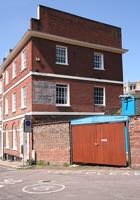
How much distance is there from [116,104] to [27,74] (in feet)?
28.5

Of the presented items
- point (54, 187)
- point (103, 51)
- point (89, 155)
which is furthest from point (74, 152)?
point (103, 51)

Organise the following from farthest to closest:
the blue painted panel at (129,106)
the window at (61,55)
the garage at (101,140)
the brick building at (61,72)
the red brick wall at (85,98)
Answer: the window at (61,55), the red brick wall at (85,98), the brick building at (61,72), the blue painted panel at (129,106), the garage at (101,140)

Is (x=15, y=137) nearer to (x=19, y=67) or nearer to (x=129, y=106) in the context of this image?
(x=19, y=67)

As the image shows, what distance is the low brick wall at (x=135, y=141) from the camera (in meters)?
14.7

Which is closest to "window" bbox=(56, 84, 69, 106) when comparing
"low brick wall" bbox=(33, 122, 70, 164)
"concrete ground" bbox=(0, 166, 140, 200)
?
"low brick wall" bbox=(33, 122, 70, 164)

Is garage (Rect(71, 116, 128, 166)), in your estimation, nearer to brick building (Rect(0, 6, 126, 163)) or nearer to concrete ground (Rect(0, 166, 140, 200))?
concrete ground (Rect(0, 166, 140, 200))

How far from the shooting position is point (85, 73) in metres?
26.7

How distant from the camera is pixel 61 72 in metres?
25.3

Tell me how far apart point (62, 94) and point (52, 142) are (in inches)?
242

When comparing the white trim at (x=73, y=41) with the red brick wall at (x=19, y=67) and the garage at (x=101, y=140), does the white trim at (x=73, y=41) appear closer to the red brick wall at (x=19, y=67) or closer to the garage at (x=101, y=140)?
the red brick wall at (x=19, y=67)

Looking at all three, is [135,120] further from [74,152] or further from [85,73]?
[85,73]

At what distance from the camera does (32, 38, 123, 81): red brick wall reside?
24500mm

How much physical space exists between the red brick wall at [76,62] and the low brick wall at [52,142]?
212 inches

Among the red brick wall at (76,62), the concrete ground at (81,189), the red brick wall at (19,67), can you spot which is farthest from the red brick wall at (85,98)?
the concrete ground at (81,189)
